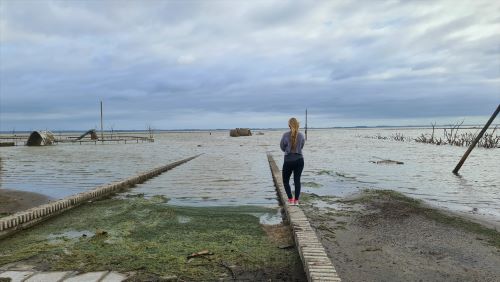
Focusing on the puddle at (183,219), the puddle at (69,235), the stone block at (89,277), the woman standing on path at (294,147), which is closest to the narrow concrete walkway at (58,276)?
the stone block at (89,277)

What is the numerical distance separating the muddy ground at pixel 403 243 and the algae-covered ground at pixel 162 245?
3.28ft

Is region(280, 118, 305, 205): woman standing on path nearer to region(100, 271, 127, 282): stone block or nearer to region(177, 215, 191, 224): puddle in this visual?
region(177, 215, 191, 224): puddle

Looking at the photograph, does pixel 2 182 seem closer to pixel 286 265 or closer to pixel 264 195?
pixel 264 195

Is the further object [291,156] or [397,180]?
[397,180]

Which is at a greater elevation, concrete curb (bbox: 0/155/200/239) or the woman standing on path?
the woman standing on path

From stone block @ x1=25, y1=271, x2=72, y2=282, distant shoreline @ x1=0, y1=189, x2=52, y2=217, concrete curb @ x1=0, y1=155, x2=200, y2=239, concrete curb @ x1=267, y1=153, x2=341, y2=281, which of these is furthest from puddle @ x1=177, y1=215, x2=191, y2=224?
distant shoreline @ x1=0, y1=189, x2=52, y2=217

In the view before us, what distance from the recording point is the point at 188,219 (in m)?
8.73

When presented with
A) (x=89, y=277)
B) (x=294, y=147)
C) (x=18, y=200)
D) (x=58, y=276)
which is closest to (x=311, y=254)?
(x=89, y=277)

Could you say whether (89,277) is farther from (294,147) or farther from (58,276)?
(294,147)

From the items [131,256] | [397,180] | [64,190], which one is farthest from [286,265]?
[397,180]

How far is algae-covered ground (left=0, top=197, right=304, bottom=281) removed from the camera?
534 cm

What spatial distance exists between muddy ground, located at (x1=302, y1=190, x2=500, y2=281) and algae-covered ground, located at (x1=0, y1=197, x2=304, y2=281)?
39.4 inches

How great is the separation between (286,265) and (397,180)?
12.2m

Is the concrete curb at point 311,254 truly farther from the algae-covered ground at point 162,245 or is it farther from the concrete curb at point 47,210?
the concrete curb at point 47,210
